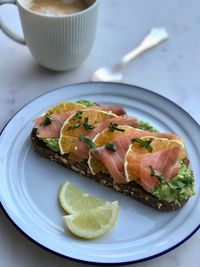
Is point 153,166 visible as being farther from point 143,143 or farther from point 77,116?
point 77,116

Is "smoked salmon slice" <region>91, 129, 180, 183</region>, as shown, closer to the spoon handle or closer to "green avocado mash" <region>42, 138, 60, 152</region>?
"green avocado mash" <region>42, 138, 60, 152</region>

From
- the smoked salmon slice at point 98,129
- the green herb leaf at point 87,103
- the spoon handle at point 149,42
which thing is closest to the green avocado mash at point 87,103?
the green herb leaf at point 87,103

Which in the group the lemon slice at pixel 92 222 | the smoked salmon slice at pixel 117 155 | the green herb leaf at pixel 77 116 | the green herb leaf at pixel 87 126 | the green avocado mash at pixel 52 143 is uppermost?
the green herb leaf at pixel 77 116

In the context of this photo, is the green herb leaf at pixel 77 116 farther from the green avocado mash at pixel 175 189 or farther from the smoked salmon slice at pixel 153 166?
the green avocado mash at pixel 175 189

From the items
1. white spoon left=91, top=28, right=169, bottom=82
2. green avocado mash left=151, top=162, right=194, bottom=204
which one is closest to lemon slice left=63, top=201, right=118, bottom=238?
green avocado mash left=151, top=162, right=194, bottom=204

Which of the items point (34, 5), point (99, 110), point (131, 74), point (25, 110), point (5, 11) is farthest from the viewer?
point (5, 11)

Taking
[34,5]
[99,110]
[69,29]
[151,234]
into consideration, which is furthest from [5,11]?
[151,234]

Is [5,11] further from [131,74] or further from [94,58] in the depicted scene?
[131,74]
